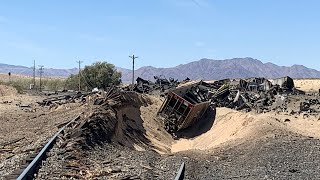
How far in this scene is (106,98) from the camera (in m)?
32.4

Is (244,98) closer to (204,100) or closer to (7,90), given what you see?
(204,100)

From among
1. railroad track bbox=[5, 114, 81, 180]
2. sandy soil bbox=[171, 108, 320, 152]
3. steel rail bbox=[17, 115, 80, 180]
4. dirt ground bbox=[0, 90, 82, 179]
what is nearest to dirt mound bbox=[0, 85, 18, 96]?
sandy soil bbox=[171, 108, 320, 152]

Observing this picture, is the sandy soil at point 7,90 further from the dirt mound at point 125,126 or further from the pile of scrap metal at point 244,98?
the dirt mound at point 125,126

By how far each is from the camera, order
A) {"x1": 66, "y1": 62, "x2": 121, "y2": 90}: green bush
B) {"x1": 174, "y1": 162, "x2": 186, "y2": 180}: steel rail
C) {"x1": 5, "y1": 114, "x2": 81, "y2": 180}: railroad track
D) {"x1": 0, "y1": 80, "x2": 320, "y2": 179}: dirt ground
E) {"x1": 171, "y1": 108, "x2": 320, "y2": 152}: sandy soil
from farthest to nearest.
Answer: {"x1": 66, "y1": 62, "x2": 121, "y2": 90}: green bush < {"x1": 171, "y1": 108, "x2": 320, "y2": 152}: sandy soil < {"x1": 0, "y1": 80, "x2": 320, "y2": 179}: dirt ground < {"x1": 174, "y1": 162, "x2": 186, "y2": 180}: steel rail < {"x1": 5, "y1": 114, "x2": 81, "y2": 180}: railroad track

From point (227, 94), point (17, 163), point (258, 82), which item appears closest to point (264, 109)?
point (227, 94)

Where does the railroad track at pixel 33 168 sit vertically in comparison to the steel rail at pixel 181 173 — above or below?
above

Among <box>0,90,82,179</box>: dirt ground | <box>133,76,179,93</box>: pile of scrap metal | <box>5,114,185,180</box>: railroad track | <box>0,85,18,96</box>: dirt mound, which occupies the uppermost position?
<box>133,76,179,93</box>: pile of scrap metal

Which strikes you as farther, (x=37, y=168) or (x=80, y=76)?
(x=80, y=76)

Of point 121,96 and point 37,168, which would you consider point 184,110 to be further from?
point 37,168

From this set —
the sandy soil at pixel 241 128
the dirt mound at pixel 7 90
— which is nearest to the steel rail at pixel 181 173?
the sandy soil at pixel 241 128

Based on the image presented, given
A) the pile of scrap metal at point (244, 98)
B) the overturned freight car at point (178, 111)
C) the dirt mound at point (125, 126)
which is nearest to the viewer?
the dirt mound at point (125, 126)

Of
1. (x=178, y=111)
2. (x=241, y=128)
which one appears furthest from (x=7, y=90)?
(x=241, y=128)

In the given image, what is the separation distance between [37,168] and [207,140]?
19720 millimetres

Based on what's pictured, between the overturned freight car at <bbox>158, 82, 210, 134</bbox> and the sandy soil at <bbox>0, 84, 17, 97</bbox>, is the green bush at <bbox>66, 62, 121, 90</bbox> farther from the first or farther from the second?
the overturned freight car at <bbox>158, 82, 210, 134</bbox>
